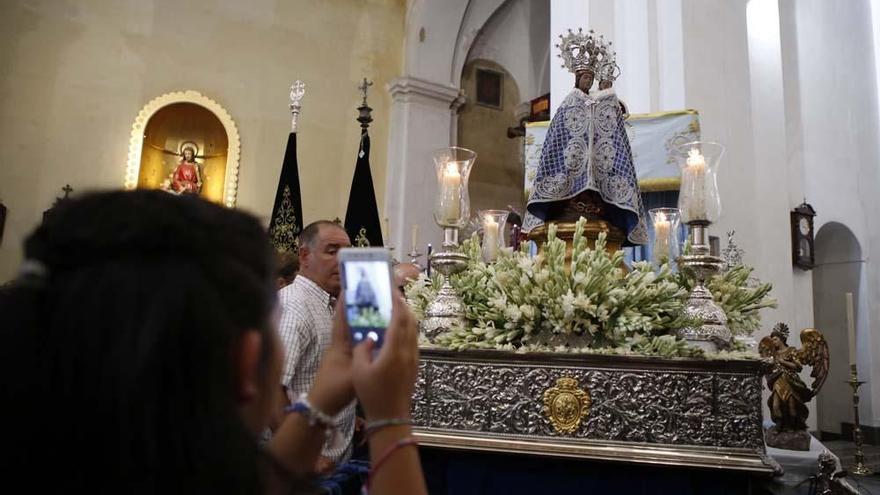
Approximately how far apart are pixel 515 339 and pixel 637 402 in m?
0.50

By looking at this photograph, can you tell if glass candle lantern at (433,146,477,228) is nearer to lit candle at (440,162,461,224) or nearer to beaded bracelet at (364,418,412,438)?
Result: lit candle at (440,162,461,224)

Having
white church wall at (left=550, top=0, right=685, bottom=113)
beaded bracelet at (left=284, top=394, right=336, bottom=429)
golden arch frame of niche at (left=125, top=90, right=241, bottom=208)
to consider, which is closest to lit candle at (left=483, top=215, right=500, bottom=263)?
white church wall at (left=550, top=0, right=685, bottom=113)

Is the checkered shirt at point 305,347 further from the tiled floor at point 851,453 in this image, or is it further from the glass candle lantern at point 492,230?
the tiled floor at point 851,453

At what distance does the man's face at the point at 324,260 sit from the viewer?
112 inches

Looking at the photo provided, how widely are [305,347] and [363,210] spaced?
493cm

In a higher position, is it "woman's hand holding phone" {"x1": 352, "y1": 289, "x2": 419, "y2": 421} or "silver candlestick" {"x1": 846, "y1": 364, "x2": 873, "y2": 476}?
"woman's hand holding phone" {"x1": 352, "y1": 289, "x2": 419, "y2": 421}

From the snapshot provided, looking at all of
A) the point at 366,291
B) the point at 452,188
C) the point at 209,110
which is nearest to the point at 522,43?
the point at 209,110

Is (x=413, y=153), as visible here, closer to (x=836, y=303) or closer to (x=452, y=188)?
(x=836, y=303)

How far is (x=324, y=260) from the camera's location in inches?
112

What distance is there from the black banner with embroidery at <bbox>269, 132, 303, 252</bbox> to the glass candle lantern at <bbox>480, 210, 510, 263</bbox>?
12.6 ft

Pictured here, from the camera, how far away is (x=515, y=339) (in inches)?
95.3

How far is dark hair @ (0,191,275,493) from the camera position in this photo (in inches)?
23.3

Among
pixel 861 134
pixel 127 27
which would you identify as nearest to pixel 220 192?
pixel 127 27

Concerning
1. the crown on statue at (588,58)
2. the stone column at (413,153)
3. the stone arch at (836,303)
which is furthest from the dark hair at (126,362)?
the stone arch at (836,303)
